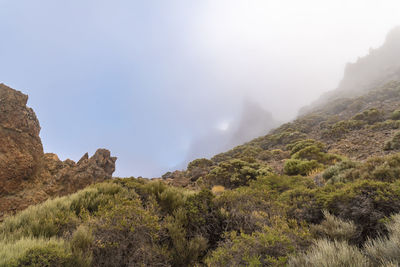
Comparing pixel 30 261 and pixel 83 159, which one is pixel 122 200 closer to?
pixel 30 261

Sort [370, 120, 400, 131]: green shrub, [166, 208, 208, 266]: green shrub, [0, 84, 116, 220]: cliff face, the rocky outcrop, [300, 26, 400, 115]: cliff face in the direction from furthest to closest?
1. [300, 26, 400, 115]: cliff face
2. [370, 120, 400, 131]: green shrub
3. the rocky outcrop
4. [0, 84, 116, 220]: cliff face
5. [166, 208, 208, 266]: green shrub

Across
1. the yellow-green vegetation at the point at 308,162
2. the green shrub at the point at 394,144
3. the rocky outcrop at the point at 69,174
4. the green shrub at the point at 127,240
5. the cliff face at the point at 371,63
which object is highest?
the cliff face at the point at 371,63

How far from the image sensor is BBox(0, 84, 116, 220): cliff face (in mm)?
4656

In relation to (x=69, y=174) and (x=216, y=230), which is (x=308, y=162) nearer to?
(x=216, y=230)

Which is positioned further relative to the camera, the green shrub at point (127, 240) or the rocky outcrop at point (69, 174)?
the rocky outcrop at point (69, 174)

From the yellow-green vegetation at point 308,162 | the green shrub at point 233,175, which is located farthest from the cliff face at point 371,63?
the green shrub at point 233,175

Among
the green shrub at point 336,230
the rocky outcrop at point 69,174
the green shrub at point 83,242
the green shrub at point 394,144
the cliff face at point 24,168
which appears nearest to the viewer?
the green shrub at point 83,242

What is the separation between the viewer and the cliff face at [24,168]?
15.3 ft

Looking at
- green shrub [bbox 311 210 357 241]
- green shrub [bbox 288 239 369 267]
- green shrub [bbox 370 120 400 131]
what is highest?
green shrub [bbox 288 239 369 267]

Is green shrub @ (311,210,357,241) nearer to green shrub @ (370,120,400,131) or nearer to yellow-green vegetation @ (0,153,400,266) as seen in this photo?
yellow-green vegetation @ (0,153,400,266)

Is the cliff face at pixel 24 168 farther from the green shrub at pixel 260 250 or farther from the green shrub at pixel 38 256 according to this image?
the green shrub at pixel 260 250

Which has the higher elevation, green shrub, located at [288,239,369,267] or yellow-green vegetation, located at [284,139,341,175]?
green shrub, located at [288,239,369,267]

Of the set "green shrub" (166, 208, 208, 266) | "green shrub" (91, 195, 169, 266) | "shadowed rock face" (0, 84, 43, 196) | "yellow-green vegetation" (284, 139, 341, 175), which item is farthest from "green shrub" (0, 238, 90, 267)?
"yellow-green vegetation" (284, 139, 341, 175)

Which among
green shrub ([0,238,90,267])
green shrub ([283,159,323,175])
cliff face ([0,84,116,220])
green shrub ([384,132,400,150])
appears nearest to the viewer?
green shrub ([0,238,90,267])
